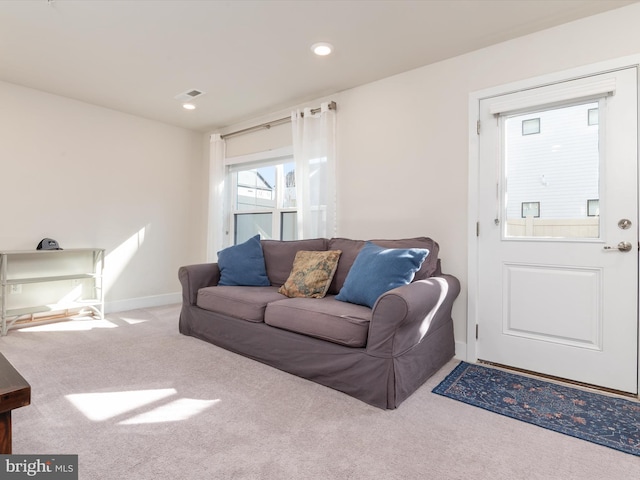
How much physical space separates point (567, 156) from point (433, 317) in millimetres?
1429

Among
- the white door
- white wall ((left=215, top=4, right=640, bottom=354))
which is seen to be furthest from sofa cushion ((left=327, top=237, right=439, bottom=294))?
the white door

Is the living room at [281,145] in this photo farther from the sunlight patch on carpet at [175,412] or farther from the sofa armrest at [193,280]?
the sofa armrest at [193,280]

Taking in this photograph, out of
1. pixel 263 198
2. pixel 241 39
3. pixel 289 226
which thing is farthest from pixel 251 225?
pixel 241 39

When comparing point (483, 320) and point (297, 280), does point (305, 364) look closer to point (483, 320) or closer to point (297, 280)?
point (297, 280)

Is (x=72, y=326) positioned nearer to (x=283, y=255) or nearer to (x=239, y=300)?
(x=239, y=300)

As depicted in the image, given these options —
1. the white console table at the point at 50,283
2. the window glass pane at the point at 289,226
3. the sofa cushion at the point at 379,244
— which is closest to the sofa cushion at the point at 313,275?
the sofa cushion at the point at 379,244

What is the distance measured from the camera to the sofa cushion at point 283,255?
317 cm

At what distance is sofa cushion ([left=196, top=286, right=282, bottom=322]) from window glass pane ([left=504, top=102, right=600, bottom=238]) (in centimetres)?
192

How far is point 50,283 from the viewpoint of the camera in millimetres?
3703

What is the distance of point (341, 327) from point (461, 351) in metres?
1.21

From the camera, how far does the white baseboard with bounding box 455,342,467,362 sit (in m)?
2.66

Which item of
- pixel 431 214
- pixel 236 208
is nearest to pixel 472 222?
pixel 431 214

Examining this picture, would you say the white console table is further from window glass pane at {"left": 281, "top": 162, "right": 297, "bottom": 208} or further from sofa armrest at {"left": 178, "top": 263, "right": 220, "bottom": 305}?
window glass pane at {"left": 281, "top": 162, "right": 297, "bottom": 208}

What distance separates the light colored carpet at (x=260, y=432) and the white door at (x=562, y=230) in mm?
737
